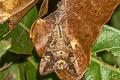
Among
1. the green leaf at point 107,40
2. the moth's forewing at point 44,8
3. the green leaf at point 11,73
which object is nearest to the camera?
the moth's forewing at point 44,8

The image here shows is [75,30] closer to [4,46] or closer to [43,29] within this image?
[43,29]

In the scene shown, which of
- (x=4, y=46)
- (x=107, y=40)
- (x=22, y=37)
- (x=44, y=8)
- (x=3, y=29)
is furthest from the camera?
(x=4, y=46)

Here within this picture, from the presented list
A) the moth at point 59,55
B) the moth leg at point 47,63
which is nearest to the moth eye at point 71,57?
the moth at point 59,55

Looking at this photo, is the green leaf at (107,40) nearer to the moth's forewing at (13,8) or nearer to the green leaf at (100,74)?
the green leaf at (100,74)

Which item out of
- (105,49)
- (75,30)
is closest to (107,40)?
(105,49)

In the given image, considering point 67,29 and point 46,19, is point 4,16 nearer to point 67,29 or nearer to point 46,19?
point 46,19

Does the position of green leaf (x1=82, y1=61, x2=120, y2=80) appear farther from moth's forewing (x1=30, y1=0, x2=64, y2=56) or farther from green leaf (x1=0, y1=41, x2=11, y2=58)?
green leaf (x1=0, y1=41, x2=11, y2=58)
